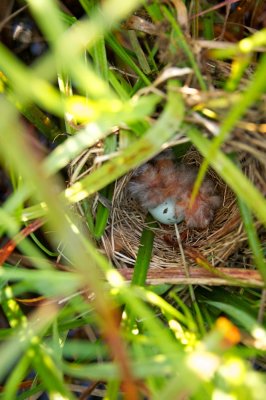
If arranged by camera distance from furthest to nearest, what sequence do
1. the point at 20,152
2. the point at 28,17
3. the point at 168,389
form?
the point at 28,17 < the point at 168,389 < the point at 20,152

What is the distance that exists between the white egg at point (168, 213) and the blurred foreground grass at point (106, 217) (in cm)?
15

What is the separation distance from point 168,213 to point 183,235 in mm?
73

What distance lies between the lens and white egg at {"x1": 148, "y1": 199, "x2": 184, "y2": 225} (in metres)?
1.70

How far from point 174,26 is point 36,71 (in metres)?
0.41

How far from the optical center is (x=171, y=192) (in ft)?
5.71

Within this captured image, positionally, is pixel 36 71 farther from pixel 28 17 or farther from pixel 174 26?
pixel 28 17

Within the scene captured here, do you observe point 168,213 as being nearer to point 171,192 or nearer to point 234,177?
point 171,192

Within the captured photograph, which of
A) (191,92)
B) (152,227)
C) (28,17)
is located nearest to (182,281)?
(152,227)

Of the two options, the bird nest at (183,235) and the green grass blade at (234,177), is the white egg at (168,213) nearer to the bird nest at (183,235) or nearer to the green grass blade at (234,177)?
the bird nest at (183,235)

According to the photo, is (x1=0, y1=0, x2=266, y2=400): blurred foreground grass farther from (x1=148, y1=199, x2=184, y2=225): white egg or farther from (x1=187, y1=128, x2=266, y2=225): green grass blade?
(x1=148, y1=199, x2=184, y2=225): white egg

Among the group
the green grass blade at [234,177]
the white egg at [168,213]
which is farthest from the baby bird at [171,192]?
the green grass blade at [234,177]

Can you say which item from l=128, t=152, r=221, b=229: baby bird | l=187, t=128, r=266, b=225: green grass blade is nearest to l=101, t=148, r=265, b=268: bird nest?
l=128, t=152, r=221, b=229: baby bird

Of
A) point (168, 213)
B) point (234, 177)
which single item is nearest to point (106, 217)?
point (168, 213)

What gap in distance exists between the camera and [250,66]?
4.45ft
